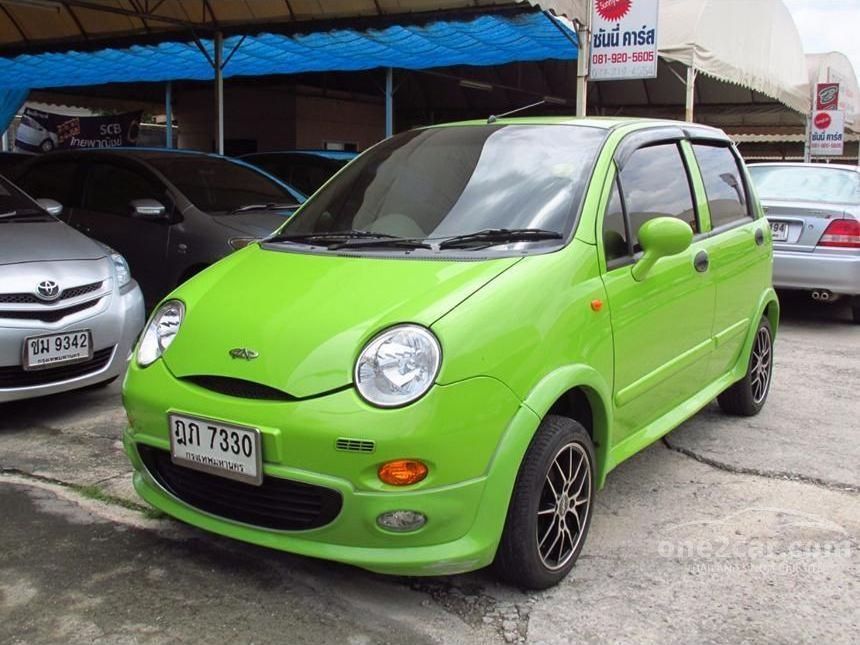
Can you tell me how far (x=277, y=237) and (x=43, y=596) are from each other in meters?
1.63

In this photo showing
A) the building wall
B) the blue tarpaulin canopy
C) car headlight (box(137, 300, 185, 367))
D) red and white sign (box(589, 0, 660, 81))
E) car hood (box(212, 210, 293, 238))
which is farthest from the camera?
the building wall

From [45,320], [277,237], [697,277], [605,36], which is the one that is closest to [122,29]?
[605,36]

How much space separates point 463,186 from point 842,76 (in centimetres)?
2505

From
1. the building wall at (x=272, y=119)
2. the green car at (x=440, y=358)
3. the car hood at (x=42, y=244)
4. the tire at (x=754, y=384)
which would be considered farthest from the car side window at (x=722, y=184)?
the building wall at (x=272, y=119)

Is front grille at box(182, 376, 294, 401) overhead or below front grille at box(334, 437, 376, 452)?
overhead

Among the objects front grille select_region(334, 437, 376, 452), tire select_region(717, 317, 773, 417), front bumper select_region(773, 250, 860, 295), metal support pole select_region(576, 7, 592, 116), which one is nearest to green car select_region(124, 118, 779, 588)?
front grille select_region(334, 437, 376, 452)

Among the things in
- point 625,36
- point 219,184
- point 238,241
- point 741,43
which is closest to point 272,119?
point 741,43

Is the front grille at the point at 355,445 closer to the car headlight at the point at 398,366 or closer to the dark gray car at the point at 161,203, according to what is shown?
the car headlight at the point at 398,366

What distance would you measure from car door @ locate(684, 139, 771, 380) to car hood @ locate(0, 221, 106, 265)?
3.30m

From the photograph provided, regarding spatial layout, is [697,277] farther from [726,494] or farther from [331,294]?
[331,294]

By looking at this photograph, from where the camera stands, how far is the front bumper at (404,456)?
92.9 inches

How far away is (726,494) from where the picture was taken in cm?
369

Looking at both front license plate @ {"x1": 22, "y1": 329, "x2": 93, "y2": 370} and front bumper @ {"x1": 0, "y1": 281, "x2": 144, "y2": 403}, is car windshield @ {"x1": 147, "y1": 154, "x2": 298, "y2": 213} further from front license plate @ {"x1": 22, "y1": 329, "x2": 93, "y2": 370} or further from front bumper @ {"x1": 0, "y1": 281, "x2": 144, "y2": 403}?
front license plate @ {"x1": 22, "y1": 329, "x2": 93, "y2": 370}

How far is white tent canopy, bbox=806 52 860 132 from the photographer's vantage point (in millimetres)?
22250
